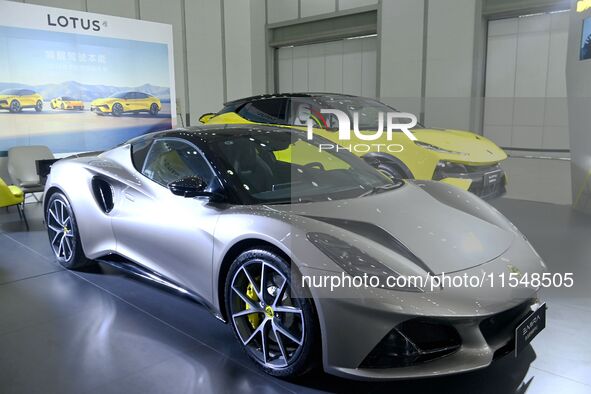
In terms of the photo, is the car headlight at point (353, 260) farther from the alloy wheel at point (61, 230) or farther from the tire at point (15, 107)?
the tire at point (15, 107)

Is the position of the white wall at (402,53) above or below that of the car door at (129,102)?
above

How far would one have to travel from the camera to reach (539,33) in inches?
386

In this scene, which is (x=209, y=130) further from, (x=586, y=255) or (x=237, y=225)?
(x=586, y=255)

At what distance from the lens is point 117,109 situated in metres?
7.41

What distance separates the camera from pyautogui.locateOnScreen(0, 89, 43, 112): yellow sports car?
6.21 m

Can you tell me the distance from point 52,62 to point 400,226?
6.17 meters

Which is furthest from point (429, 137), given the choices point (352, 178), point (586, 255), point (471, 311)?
point (471, 311)

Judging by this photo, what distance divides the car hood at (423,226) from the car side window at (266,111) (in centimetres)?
356

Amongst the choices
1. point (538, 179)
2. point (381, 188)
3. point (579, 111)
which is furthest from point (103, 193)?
point (538, 179)

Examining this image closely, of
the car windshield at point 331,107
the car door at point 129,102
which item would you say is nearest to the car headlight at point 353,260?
the car windshield at point 331,107

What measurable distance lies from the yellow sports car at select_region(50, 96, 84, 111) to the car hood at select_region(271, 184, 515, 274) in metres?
5.59

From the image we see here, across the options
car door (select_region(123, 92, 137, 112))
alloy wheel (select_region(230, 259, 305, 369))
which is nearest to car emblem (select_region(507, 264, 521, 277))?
alloy wheel (select_region(230, 259, 305, 369))

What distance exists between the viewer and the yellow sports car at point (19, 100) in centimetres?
621

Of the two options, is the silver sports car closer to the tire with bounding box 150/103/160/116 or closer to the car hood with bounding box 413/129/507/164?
the car hood with bounding box 413/129/507/164
